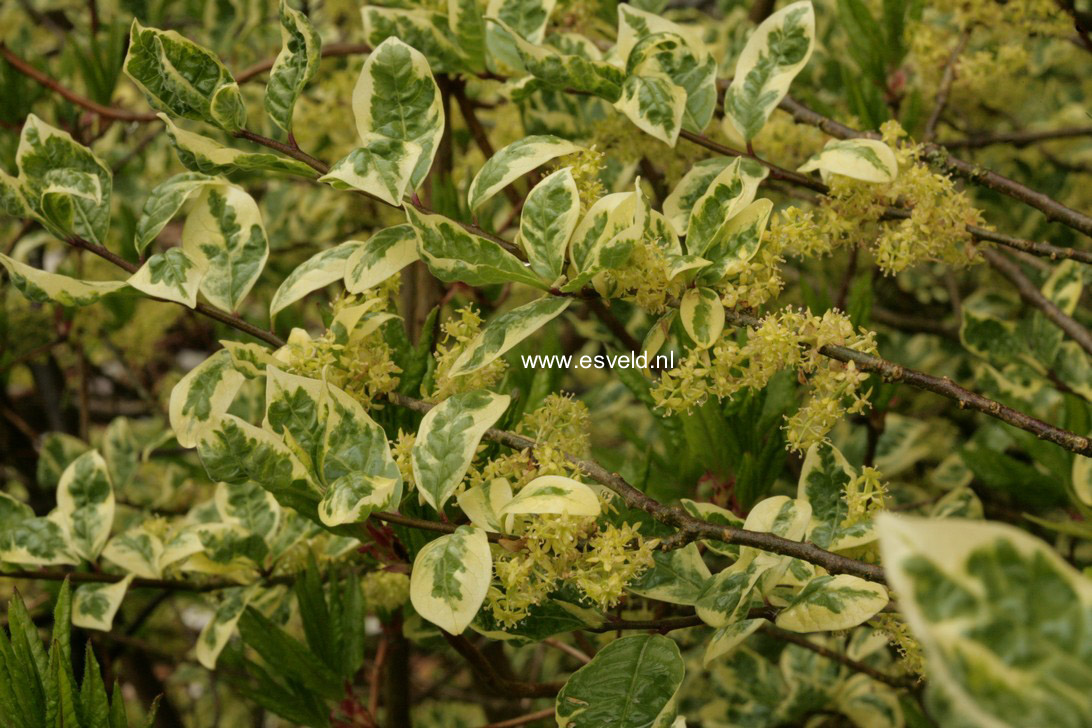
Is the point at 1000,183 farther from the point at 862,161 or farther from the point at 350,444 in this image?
the point at 350,444

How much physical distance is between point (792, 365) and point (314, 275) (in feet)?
1.15

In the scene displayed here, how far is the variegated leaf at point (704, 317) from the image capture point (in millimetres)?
662

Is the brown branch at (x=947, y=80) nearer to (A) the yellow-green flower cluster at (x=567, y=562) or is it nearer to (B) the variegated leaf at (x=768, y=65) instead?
(B) the variegated leaf at (x=768, y=65)

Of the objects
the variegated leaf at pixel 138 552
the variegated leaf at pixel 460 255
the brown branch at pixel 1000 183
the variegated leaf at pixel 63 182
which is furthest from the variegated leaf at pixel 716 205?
the variegated leaf at pixel 138 552

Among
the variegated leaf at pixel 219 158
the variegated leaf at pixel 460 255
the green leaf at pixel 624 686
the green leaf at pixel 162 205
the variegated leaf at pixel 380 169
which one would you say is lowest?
the green leaf at pixel 624 686

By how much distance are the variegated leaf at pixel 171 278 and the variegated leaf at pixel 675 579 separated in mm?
362

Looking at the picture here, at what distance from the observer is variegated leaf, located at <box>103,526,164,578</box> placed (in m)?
0.94

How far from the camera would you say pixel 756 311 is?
27.7 inches

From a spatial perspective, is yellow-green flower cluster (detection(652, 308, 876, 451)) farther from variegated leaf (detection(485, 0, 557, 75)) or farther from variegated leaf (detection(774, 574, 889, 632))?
variegated leaf (detection(485, 0, 557, 75))

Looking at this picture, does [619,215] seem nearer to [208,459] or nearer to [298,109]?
[208,459]

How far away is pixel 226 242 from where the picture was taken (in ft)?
2.55

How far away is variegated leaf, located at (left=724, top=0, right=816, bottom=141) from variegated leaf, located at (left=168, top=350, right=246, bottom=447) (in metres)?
0.43

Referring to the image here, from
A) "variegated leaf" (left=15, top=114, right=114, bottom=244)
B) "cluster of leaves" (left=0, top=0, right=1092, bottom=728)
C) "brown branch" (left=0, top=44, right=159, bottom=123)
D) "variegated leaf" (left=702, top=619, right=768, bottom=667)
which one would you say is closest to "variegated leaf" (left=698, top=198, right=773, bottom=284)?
"cluster of leaves" (left=0, top=0, right=1092, bottom=728)

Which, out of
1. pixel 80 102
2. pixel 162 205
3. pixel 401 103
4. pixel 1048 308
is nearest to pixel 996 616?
pixel 401 103
